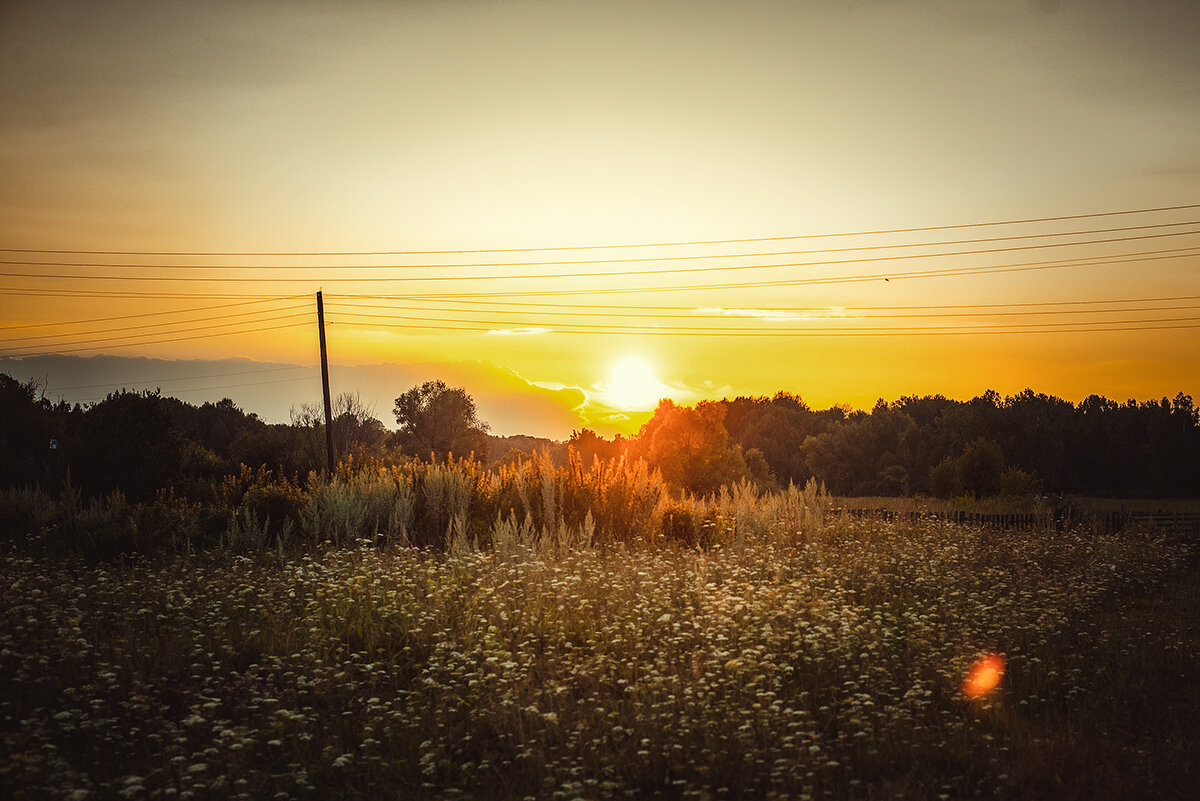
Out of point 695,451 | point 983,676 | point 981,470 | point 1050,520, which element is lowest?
point 1050,520

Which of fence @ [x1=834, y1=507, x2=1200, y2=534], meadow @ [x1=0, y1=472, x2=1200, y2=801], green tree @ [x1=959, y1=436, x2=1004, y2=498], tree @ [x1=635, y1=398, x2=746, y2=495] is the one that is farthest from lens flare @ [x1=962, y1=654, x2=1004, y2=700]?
green tree @ [x1=959, y1=436, x2=1004, y2=498]

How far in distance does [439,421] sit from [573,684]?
191ft

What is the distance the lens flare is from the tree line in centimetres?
2423

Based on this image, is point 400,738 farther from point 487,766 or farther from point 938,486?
point 938,486

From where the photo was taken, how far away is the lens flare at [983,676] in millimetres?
7973

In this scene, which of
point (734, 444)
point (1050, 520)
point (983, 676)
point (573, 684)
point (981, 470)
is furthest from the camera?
point (734, 444)

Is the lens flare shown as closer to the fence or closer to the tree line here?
the fence

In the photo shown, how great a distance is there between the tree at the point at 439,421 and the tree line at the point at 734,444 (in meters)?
0.11

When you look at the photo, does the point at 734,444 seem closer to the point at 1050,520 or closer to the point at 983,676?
the point at 1050,520

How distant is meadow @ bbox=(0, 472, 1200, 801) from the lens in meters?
6.34

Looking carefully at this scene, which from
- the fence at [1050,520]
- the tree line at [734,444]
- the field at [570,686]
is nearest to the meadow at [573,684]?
the field at [570,686]

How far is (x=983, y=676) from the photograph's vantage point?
8.41 meters

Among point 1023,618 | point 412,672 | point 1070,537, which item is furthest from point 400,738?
point 1070,537

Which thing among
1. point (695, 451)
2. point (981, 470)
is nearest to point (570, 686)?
point (695, 451)
